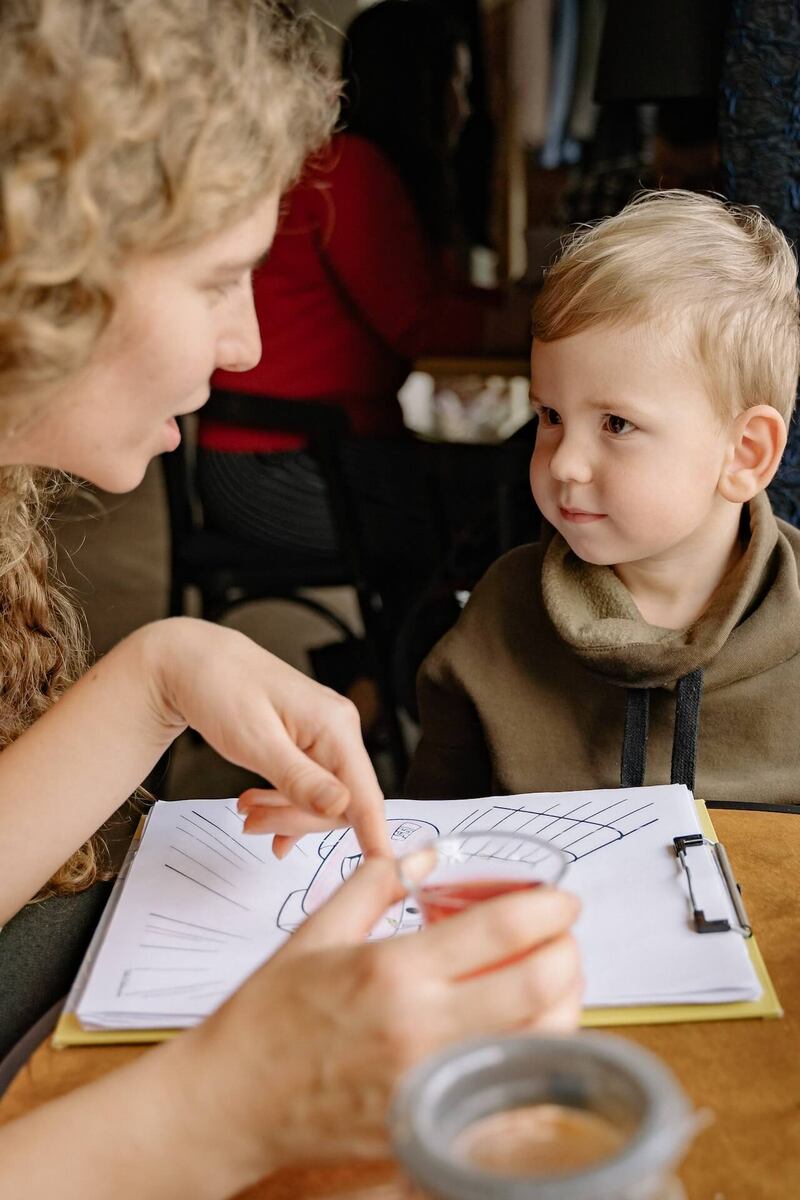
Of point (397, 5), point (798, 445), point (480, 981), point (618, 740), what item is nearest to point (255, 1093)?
point (480, 981)

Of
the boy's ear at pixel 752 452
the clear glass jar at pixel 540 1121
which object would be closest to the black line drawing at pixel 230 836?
the clear glass jar at pixel 540 1121

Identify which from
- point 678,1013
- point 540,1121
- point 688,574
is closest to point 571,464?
point 688,574

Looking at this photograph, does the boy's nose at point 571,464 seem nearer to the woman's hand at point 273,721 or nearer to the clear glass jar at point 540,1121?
the woman's hand at point 273,721

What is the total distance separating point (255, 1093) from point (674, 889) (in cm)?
38

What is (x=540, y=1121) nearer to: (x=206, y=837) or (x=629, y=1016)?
(x=629, y=1016)

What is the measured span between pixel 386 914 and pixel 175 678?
0.74 feet

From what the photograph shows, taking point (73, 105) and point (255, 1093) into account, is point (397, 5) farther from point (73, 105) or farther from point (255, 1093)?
point (255, 1093)

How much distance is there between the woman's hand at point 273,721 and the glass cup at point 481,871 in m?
0.14

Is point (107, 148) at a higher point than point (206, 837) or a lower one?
higher

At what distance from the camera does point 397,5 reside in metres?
2.83

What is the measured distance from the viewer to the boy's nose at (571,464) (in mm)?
1153

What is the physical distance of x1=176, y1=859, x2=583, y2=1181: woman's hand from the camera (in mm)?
477

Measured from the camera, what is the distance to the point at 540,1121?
1.23ft

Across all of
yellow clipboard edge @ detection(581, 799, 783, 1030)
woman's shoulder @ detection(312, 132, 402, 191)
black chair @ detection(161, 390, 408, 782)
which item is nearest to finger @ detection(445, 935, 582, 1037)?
yellow clipboard edge @ detection(581, 799, 783, 1030)
